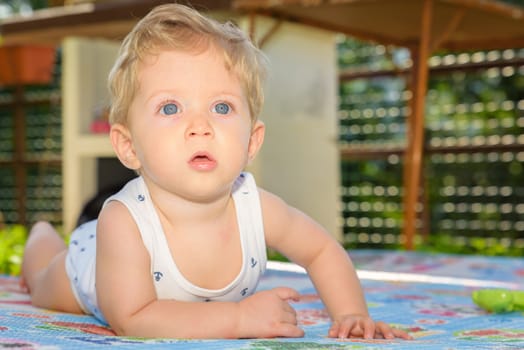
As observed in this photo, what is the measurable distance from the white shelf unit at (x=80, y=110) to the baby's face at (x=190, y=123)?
7.41ft

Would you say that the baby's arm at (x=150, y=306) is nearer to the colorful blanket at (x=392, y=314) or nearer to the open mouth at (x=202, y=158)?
the colorful blanket at (x=392, y=314)

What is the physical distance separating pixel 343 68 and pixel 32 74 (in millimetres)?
1732

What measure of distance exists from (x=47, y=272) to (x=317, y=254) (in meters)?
0.59

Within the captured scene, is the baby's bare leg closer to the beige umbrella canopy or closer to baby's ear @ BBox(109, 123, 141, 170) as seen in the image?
baby's ear @ BBox(109, 123, 141, 170)

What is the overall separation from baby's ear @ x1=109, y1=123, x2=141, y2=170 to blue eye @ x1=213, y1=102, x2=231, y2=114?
0.17 m

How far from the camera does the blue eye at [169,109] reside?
1.35 metres

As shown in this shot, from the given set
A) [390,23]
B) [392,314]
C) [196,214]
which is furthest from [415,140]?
[196,214]

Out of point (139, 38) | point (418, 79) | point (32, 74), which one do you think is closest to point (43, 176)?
point (32, 74)

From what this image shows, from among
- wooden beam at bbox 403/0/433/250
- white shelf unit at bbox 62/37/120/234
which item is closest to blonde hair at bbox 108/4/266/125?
wooden beam at bbox 403/0/433/250

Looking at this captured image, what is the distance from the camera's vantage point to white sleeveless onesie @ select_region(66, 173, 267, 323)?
55.8 inches

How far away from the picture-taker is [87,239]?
5.69ft

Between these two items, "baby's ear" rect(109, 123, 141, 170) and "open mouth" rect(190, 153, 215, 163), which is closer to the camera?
"open mouth" rect(190, 153, 215, 163)

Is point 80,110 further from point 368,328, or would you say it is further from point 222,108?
point 368,328

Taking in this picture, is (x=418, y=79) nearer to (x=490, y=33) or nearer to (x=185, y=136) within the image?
(x=490, y=33)
